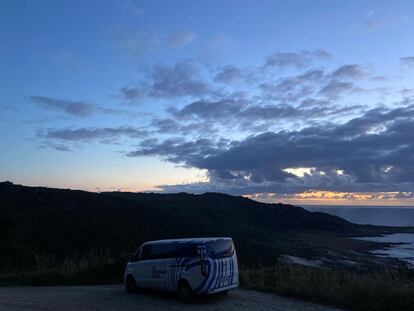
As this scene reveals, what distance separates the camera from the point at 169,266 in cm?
1519

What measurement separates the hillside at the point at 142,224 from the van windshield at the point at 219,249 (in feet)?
77.1

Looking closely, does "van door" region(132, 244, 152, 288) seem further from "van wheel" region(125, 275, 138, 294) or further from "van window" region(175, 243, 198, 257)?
Answer: "van window" region(175, 243, 198, 257)

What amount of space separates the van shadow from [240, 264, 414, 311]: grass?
2.03m

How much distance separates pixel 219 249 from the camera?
47.9 feet

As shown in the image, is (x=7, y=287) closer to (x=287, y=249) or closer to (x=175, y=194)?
(x=287, y=249)

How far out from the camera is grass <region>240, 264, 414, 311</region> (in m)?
12.7

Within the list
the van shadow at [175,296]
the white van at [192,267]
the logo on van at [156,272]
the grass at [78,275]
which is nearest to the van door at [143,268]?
the white van at [192,267]

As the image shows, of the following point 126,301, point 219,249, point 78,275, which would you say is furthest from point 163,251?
point 78,275

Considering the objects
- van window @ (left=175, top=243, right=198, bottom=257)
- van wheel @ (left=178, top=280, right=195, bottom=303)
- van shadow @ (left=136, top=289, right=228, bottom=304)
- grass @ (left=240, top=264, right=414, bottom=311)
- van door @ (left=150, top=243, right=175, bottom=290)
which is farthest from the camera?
van door @ (left=150, top=243, right=175, bottom=290)

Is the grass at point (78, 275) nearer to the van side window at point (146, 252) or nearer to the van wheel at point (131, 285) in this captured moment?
the van wheel at point (131, 285)

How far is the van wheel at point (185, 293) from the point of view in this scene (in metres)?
14.3

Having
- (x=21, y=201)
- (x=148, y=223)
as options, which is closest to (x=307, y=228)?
(x=148, y=223)

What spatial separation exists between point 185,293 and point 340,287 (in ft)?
15.1

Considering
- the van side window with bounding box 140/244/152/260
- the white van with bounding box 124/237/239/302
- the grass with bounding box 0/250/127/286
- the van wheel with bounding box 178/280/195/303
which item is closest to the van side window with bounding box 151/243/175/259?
the white van with bounding box 124/237/239/302
